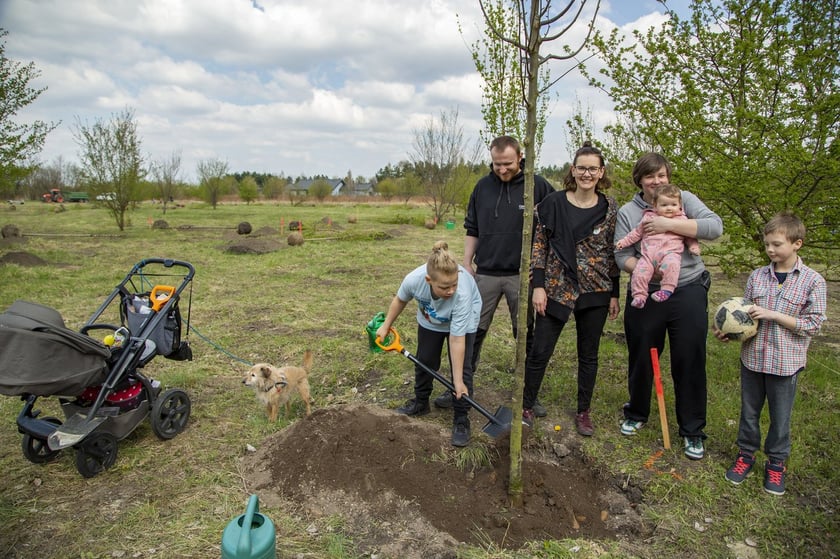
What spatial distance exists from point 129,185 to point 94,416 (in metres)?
18.6

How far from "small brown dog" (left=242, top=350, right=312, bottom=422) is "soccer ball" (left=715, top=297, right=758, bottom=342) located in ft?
10.6

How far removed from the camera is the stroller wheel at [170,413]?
3.70m

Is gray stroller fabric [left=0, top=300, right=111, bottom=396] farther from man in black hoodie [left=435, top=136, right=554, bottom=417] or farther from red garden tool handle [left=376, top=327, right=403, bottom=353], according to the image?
man in black hoodie [left=435, top=136, right=554, bottom=417]

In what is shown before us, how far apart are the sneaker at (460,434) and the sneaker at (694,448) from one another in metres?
1.54

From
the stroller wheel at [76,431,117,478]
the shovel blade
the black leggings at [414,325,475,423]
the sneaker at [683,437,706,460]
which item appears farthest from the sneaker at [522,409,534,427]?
the stroller wheel at [76,431,117,478]

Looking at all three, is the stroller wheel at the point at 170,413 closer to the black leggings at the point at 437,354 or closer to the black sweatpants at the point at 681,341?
the black leggings at the point at 437,354

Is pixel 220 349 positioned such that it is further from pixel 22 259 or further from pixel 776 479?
pixel 22 259

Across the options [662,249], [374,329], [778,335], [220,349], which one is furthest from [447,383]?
[220,349]

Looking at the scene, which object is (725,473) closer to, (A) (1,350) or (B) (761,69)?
(B) (761,69)

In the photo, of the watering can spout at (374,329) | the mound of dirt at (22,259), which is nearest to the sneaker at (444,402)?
the watering can spout at (374,329)

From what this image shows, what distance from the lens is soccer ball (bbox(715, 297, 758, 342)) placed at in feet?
9.75

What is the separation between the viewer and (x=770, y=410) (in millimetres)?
3047

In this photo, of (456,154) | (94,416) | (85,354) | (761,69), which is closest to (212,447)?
(94,416)

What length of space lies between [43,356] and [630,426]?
408cm
